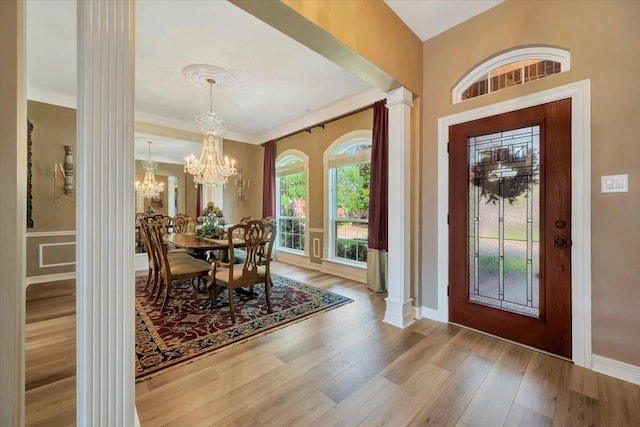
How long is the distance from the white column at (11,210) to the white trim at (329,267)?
12.5ft

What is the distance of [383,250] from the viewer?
3.84 meters

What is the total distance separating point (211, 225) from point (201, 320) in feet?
5.11

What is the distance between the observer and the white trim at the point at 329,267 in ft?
14.3

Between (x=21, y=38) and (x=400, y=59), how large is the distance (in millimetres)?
2654

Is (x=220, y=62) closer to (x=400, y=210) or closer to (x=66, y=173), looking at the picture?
(x=400, y=210)

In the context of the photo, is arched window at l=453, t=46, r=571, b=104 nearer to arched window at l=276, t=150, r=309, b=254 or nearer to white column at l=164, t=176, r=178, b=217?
arched window at l=276, t=150, r=309, b=254

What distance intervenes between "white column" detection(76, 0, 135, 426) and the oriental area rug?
99 cm

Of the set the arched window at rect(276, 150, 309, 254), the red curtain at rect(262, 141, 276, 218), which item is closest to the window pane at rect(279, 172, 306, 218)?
the arched window at rect(276, 150, 309, 254)

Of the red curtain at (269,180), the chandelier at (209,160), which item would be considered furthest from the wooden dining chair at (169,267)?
the red curtain at (269,180)

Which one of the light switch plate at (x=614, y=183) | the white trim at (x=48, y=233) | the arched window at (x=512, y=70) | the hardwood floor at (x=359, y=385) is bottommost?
the hardwood floor at (x=359, y=385)

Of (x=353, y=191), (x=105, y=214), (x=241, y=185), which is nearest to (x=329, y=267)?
(x=353, y=191)

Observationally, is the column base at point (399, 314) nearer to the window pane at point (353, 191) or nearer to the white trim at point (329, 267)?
the white trim at point (329, 267)

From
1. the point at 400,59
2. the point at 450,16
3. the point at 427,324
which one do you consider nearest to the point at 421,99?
the point at 400,59

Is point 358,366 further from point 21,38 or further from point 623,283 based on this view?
point 21,38
